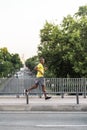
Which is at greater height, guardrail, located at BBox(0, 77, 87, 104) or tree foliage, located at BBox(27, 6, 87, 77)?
tree foliage, located at BBox(27, 6, 87, 77)

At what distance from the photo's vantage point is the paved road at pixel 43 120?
471 inches

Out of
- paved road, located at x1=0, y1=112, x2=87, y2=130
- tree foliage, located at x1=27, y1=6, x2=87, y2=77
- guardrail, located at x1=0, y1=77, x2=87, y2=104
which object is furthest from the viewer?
tree foliage, located at x1=27, y1=6, x2=87, y2=77

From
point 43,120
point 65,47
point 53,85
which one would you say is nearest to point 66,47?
point 65,47

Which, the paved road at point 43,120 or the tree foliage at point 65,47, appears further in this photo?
the tree foliage at point 65,47

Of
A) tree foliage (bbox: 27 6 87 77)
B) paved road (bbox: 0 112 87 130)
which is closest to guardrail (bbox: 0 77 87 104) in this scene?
→ paved road (bbox: 0 112 87 130)

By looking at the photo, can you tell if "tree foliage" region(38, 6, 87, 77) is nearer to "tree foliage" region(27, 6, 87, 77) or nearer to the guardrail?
"tree foliage" region(27, 6, 87, 77)

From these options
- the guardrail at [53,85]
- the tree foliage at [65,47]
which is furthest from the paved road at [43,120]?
the tree foliage at [65,47]

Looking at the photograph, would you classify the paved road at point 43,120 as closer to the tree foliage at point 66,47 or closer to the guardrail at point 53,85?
the guardrail at point 53,85

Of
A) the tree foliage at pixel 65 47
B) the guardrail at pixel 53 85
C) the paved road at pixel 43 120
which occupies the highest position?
the tree foliage at pixel 65 47

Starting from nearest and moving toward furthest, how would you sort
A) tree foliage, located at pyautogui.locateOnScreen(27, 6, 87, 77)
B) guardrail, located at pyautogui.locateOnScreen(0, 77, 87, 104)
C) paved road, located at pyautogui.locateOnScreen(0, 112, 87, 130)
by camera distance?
paved road, located at pyautogui.locateOnScreen(0, 112, 87, 130), guardrail, located at pyautogui.locateOnScreen(0, 77, 87, 104), tree foliage, located at pyautogui.locateOnScreen(27, 6, 87, 77)

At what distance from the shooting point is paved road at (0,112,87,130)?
12.0 metres

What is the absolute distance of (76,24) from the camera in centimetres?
6500

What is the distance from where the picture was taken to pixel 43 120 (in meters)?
13.7

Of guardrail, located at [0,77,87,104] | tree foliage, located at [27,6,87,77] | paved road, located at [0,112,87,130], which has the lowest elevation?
paved road, located at [0,112,87,130]
